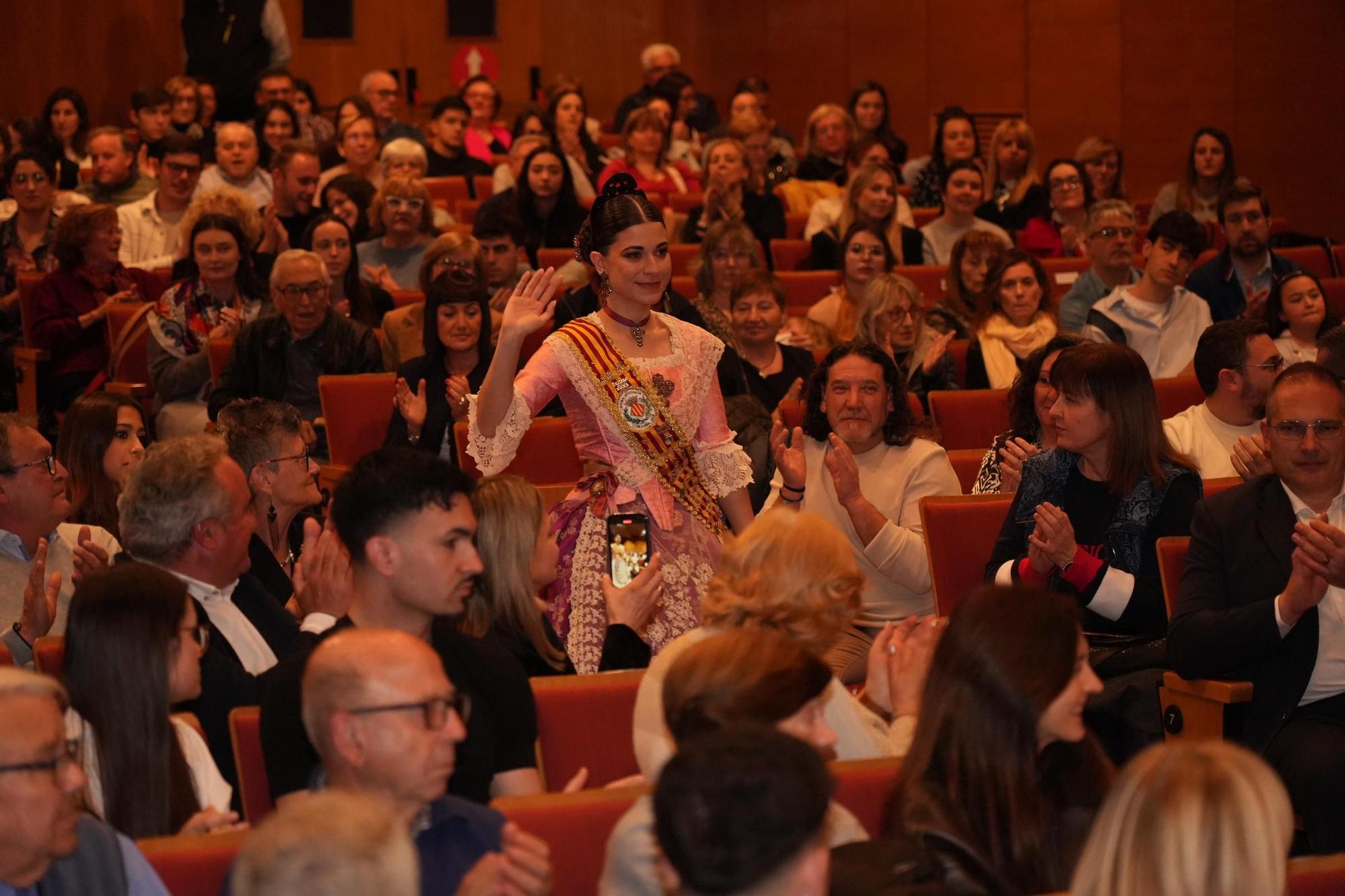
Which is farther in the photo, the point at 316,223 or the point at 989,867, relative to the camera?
the point at 316,223

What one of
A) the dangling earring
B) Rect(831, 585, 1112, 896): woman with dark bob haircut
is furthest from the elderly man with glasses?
Rect(831, 585, 1112, 896): woman with dark bob haircut

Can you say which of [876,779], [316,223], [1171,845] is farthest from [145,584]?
[316,223]

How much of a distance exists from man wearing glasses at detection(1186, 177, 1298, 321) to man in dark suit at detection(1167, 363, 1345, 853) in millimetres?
3499

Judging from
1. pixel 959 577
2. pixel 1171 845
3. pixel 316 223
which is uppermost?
pixel 316 223

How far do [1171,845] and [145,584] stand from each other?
1632mm

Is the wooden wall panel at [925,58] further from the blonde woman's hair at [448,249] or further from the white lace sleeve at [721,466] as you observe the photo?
the white lace sleeve at [721,466]

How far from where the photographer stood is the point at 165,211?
7.81 meters

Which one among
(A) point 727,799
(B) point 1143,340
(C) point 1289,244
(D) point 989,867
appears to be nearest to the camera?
(A) point 727,799

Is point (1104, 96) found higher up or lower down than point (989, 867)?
higher up

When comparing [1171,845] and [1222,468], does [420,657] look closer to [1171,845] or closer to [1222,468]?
[1171,845]

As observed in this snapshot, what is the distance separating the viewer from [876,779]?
2.50 m

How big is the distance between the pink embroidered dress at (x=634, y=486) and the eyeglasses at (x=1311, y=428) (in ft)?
3.74

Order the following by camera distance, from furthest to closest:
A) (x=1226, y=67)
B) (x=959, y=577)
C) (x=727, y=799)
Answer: (x=1226, y=67), (x=959, y=577), (x=727, y=799)

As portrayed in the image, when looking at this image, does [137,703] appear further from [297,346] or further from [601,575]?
[297,346]
